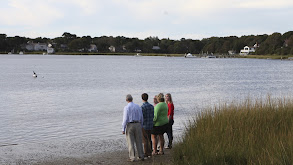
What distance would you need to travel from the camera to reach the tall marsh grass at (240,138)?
1081 cm

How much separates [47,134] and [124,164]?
27.0 ft

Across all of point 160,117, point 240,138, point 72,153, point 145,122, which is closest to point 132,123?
point 145,122

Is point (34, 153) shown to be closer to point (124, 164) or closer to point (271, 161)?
point (124, 164)

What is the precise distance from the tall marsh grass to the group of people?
967 millimetres

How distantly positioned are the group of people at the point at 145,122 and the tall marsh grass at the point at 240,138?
3.17 feet

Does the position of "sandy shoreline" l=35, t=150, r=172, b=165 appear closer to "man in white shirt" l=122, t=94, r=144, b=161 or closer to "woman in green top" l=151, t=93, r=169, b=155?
"man in white shirt" l=122, t=94, r=144, b=161

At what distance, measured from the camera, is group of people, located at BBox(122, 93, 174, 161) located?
41.2ft

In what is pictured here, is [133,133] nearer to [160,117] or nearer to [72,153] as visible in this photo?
[160,117]

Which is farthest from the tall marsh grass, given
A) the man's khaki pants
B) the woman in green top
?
the man's khaki pants

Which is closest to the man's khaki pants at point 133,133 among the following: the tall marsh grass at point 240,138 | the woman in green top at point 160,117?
the woman in green top at point 160,117

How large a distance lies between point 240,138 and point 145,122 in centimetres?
288

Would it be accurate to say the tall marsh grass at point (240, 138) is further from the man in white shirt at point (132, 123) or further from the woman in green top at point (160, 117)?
the man in white shirt at point (132, 123)

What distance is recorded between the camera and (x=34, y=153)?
15.5m

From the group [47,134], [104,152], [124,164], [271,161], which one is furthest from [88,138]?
[271,161]
